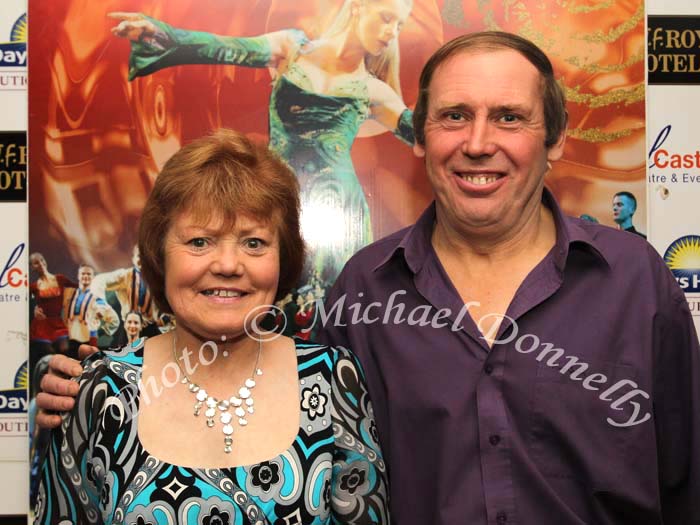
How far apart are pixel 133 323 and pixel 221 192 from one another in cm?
92

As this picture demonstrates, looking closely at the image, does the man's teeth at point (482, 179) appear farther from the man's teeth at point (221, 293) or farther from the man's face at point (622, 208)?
the man's face at point (622, 208)

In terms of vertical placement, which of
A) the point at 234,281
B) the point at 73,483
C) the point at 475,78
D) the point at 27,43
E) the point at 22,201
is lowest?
the point at 73,483

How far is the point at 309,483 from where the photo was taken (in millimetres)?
1495

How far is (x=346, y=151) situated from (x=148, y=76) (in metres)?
0.62

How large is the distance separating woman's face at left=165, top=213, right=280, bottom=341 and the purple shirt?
15.4 inches

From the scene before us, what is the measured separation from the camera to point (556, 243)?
1.82 meters

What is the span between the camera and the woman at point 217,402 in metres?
1.46

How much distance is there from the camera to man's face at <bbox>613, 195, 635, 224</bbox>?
2348 mm

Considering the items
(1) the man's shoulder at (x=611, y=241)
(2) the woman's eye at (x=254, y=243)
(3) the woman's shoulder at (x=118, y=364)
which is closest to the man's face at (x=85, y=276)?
(3) the woman's shoulder at (x=118, y=364)

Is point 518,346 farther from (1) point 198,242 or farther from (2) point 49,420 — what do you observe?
(2) point 49,420

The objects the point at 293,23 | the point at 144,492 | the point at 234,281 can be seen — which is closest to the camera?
the point at 144,492

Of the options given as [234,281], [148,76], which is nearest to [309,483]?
[234,281]

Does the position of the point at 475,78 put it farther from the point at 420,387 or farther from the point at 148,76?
the point at 148,76

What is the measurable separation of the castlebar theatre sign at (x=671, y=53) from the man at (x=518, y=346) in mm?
710
